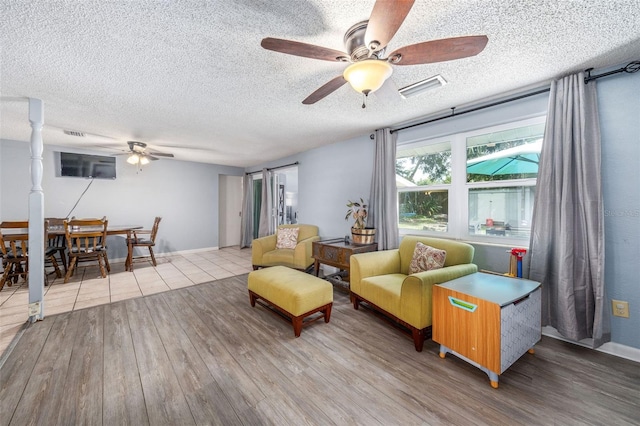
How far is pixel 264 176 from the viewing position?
19.5 ft

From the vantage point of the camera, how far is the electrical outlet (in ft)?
6.12

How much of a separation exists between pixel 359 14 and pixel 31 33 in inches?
82.6

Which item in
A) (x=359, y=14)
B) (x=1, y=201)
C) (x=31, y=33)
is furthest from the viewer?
(x=1, y=201)

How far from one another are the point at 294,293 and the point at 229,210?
5.37 m

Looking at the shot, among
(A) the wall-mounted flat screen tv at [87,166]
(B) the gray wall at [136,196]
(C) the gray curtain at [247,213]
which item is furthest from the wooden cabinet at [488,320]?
(A) the wall-mounted flat screen tv at [87,166]

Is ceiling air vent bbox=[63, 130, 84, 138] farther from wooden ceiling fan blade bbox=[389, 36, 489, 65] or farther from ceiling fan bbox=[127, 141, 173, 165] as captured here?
wooden ceiling fan blade bbox=[389, 36, 489, 65]

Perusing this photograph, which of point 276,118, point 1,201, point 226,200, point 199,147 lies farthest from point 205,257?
point 276,118

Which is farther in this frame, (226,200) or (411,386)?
(226,200)

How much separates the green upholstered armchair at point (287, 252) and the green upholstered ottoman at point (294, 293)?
107cm

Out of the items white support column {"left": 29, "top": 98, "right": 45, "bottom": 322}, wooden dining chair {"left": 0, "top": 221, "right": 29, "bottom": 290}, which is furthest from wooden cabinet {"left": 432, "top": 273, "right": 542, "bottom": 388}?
wooden dining chair {"left": 0, "top": 221, "right": 29, "bottom": 290}

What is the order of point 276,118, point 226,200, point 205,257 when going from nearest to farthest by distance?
point 276,118
point 205,257
point 226,200

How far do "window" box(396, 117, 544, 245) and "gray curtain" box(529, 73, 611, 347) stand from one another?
0.81 ft

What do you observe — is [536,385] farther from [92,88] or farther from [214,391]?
[92,88]

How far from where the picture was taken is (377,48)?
1317mm
